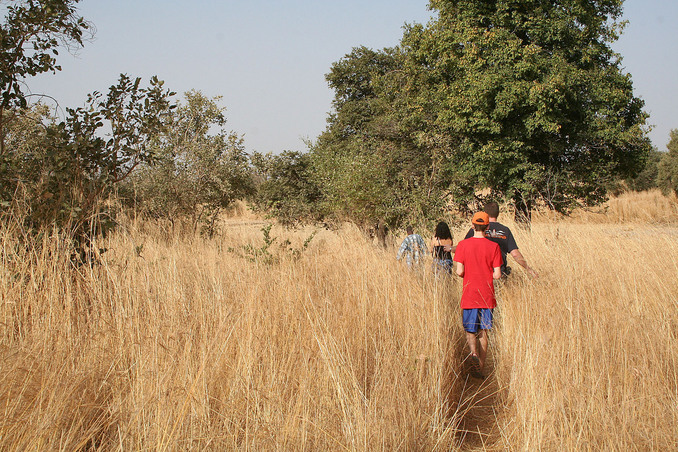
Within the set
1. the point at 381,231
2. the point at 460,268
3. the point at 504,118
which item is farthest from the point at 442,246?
the point at 504,118

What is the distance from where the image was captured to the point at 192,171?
1241 cm

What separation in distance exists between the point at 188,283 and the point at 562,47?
12.8 meters

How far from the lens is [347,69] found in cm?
2539

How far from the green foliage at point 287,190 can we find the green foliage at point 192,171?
2.02 m

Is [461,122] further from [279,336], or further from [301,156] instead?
[279,336]

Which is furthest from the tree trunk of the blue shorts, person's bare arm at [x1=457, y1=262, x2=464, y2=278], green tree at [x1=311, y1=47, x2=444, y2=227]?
the blue shorts

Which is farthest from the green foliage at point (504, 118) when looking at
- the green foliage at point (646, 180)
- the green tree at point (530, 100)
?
the green foliage at point (646, 180)

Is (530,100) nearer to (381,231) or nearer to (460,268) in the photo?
(381,231)

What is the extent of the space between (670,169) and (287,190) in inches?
1155

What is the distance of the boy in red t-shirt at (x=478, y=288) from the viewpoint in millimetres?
5047

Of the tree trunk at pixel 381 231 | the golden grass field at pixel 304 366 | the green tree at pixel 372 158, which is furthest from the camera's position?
the tree trunk at pixel 381 231

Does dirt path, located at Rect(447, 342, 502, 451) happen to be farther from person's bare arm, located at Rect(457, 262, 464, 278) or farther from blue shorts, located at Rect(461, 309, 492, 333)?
person's bare arm, located at Rect(457, 262, 464, 278)

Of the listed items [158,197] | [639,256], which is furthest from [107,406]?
[158,197]

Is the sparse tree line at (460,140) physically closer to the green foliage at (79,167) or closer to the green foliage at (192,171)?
the green foliage at (192,171)
